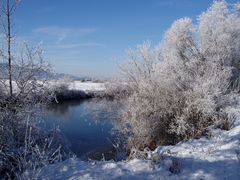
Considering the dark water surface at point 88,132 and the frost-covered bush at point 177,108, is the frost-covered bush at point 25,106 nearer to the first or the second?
the dark water surface at point 88,132

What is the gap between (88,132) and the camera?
63.3 feet

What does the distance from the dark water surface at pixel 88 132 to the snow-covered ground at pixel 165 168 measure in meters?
4.92

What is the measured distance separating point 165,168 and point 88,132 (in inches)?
525

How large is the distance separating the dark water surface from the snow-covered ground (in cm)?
492

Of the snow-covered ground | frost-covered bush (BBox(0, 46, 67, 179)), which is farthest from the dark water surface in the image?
the snow-covered ground

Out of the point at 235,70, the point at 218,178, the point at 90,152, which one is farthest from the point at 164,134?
the point at 235,70


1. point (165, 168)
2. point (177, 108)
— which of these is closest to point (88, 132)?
point (177, 108)

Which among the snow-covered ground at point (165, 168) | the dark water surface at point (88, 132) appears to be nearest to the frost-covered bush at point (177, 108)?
the dark water surface at point (88, 132)

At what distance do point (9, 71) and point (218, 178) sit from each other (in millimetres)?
8160

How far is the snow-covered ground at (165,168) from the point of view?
612 centimetres

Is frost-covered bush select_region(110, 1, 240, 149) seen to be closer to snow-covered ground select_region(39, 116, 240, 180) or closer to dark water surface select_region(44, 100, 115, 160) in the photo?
dark water surface select_region(44, 100, 115, 160)

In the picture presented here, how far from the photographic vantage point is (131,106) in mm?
13664

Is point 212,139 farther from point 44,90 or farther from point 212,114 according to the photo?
point 44,90

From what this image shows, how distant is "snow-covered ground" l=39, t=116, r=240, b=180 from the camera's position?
6.12 m
